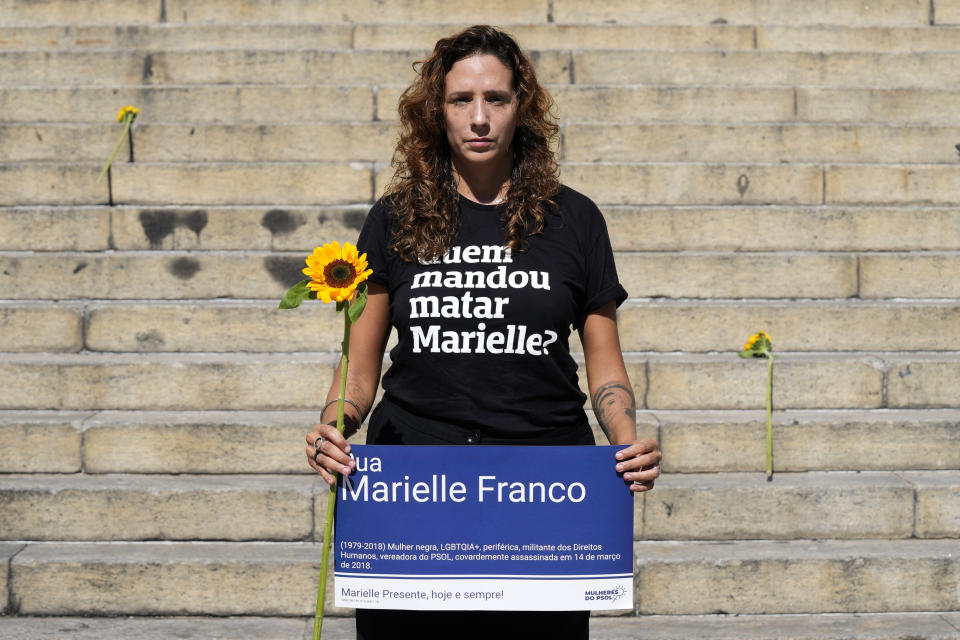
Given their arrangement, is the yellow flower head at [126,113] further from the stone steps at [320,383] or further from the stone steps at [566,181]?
the stone steps at [320,383]

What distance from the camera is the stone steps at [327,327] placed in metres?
4.94

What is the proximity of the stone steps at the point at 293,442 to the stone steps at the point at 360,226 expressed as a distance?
116 cm

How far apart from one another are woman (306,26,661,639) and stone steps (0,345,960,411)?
246cm

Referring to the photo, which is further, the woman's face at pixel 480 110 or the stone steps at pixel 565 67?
the stone steps at pixel 565 67

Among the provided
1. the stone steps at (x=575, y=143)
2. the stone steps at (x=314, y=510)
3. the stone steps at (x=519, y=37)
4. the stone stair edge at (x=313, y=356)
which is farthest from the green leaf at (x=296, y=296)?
the stone steps at (x=519, y=37)

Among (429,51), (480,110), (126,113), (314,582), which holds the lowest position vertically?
(314,582)

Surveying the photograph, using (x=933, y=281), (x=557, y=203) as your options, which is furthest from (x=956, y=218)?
(x=557, y=203)

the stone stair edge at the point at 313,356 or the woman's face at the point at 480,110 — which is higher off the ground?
the woman's face at the point at 480,110

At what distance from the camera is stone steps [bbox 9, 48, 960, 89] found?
6.71 metres

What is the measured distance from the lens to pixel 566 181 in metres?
5.74

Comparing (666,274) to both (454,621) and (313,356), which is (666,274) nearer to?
(313,356)

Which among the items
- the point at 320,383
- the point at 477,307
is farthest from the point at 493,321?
the point at 320,383

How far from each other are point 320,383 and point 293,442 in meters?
0.40

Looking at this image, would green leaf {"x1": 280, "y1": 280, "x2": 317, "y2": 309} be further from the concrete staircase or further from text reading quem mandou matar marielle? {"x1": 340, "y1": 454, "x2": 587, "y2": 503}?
the concrete staircase
